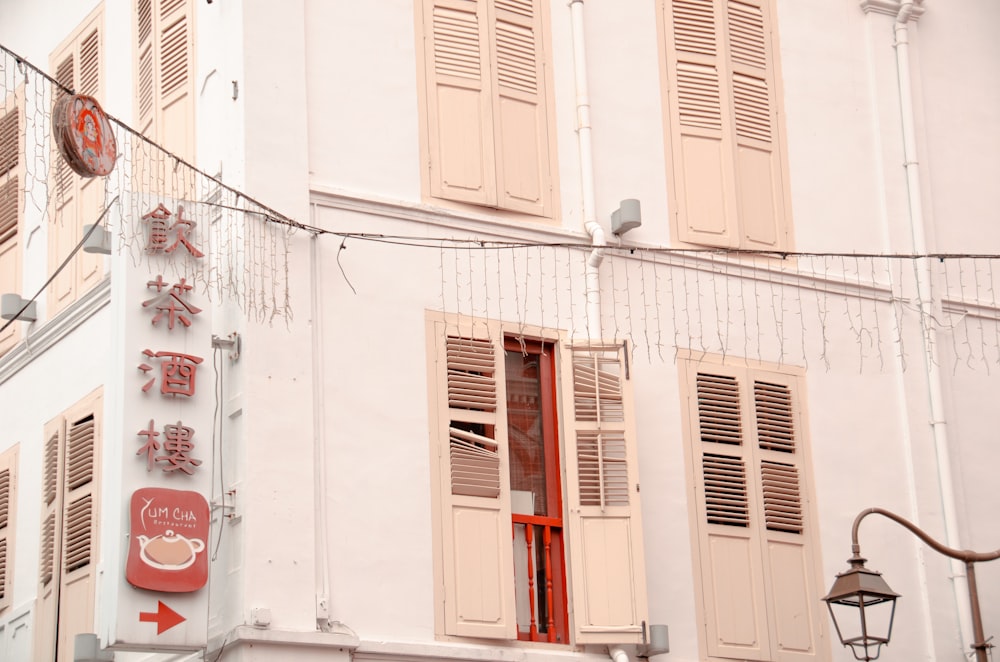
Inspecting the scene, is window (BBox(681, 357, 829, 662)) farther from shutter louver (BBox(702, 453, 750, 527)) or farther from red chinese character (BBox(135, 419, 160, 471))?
red chinese character (BBox(135, 419, 160, 471))

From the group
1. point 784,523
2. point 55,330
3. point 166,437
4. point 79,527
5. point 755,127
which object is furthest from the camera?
point 755,127

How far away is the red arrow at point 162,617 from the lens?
11586 millimetres

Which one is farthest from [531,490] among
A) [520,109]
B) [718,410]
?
[520,109]

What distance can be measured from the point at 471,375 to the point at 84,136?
11.6ft

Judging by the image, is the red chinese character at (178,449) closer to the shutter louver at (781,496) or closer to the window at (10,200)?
the window at (10,200)

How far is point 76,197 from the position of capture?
15492 mm

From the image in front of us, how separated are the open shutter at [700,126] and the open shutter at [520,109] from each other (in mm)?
1210

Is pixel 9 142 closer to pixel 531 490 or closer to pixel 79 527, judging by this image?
pixel 79 527

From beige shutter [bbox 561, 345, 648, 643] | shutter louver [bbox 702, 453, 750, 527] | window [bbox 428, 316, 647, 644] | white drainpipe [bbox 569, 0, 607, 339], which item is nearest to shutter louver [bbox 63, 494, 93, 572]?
window [bbox 428, 316, 647, 644]

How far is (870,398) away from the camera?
595 inches

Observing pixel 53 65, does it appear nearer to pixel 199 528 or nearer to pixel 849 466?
pixel 199 528

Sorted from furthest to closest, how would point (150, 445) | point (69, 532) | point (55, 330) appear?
point (55, 330) → point (69, 532) → point (150, 445)

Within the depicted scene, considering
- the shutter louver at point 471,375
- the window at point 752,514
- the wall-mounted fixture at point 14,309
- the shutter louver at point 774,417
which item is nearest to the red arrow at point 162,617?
the shutter louver at point 471,375

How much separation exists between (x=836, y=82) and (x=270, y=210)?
18.3ft
